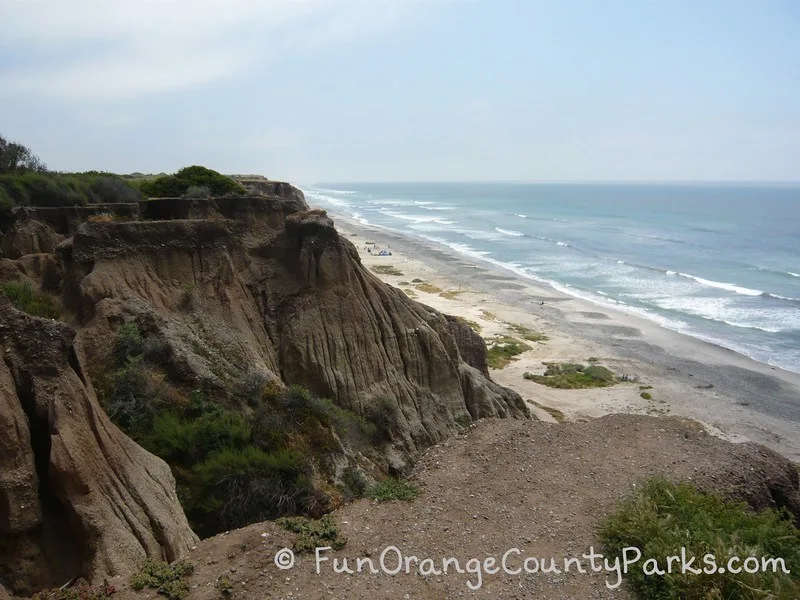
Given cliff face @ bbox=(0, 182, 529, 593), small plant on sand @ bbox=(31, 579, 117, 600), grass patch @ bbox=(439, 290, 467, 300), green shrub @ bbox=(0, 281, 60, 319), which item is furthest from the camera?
grass patch @ bbox=(439, 290, 467, 300)

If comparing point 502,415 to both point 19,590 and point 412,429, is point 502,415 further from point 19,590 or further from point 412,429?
point 19,590

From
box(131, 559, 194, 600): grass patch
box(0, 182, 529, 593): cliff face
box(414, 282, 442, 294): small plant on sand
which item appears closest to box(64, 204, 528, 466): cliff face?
box(0, 182, 529, 593): cliff face

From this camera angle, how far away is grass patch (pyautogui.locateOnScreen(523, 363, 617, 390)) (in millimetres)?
32219

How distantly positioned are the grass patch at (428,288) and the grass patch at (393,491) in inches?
1624

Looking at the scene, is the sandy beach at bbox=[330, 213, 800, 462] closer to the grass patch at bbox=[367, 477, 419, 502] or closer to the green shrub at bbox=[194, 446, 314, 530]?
the grass patch at bbox=[367, 477, 419, 502]

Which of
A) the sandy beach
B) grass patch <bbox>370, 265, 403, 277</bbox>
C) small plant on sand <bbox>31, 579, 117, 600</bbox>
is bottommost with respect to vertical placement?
the sandy beach

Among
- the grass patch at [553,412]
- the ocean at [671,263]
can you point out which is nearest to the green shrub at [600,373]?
the grass patch at [553,412]

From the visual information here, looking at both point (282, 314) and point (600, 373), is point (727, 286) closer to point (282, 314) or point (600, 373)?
point (600, 373)

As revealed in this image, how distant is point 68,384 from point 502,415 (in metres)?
15.8

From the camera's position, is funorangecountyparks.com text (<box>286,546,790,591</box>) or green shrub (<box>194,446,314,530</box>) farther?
green shrub (<box>194,446,314,530</box>)

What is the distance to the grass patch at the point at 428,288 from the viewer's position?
175ft

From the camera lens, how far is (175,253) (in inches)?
678

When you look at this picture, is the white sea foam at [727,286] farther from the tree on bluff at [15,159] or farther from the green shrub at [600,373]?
the tree on bluff at [15,159]

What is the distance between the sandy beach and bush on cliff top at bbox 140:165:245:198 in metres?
19.8
